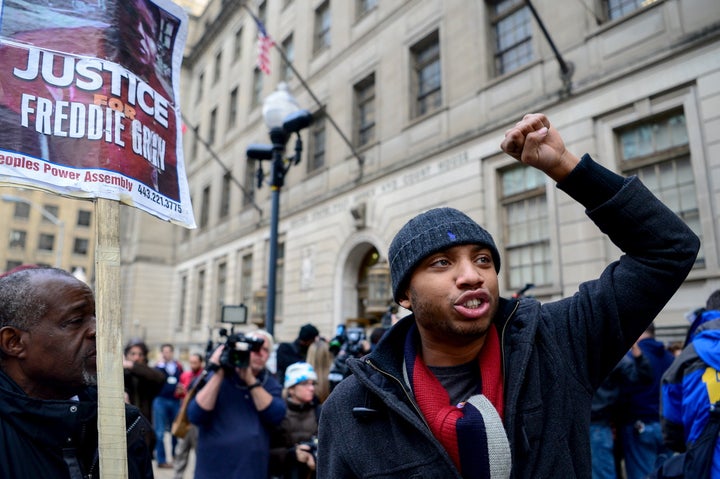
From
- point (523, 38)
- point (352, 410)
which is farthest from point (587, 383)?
point (523, 38)

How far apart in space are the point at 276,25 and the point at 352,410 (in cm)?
2260

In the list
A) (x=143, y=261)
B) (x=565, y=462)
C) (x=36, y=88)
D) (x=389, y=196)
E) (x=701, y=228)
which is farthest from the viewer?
(x=143, y=261)

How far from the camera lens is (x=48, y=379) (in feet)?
6.31

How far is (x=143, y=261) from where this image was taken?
3036 centimetres

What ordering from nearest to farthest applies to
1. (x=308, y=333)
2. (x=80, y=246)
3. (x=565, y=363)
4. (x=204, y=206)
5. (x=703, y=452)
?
(x=565, y=363) → (x=703, y=452) → (x=308, y=333) → (x=204, y=206) → (x=80, y=246)

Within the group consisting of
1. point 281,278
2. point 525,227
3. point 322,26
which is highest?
point 322,26

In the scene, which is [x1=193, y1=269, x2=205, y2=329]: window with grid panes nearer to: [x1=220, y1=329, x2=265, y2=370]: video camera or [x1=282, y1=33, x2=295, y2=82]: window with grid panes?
[x1=282, y1=33, x2=295, y2=82]: window with grid panes

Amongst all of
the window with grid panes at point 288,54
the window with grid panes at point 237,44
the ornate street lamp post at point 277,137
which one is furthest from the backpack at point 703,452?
the window with grid panes at point 237,44

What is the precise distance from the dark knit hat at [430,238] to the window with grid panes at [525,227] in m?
9.30

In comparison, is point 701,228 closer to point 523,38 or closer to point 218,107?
point 523,38

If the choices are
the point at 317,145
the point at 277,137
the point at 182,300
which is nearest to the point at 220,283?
the point at 182,300

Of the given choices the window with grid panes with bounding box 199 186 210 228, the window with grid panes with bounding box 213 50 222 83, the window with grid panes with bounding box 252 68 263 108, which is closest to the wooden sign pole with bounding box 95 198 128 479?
the window with grid panes with bounding box 252 68 263 108

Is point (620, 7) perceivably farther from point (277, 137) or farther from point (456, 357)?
point (456, 357)

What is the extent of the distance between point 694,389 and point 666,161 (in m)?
7.01
